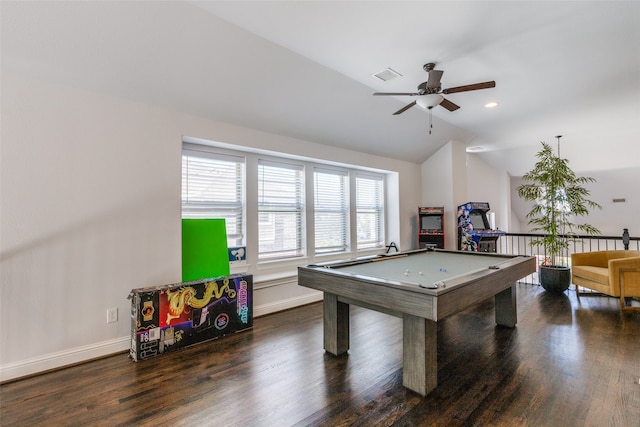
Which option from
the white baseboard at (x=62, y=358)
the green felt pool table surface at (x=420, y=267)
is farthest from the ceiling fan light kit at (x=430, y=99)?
the white baseboard at (x=62, y=358)

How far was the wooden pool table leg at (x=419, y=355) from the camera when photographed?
2150mm

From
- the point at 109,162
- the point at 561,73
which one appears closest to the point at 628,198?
the point at 561,73

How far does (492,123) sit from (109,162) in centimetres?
570

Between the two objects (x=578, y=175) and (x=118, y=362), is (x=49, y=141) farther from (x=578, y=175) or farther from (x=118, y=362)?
(x=578, y=175)

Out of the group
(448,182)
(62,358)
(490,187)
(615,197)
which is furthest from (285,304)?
(615,197)

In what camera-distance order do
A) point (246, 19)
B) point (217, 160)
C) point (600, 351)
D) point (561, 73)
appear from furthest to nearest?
point (217, 160) < point (561, 73) < point (600, 351) < point (246, 19)

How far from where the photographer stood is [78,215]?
2715 mm

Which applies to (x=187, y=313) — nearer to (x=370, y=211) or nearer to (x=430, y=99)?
(x=430, y=99)

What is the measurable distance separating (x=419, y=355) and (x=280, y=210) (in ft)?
9.68

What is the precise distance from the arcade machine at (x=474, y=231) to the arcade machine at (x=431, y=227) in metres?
0.38

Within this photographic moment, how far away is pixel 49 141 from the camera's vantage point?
8.51 ft

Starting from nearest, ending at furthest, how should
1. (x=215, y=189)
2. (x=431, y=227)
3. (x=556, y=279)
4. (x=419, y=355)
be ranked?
(x=419, y=355) → (x=215, y=189) → (x=556, y=279) → (x=431, y=227)

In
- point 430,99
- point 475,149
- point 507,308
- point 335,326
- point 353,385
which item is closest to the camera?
point 353,385

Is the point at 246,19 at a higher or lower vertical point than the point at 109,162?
higher
